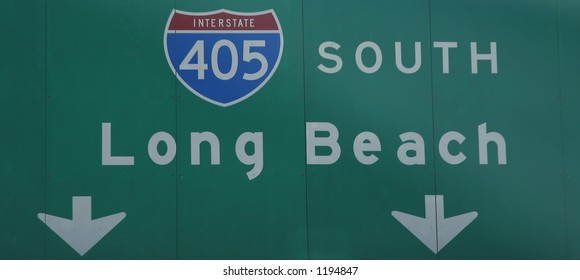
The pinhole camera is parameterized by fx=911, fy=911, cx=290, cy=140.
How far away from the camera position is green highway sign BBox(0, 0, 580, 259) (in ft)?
15.9

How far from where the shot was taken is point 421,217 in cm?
491

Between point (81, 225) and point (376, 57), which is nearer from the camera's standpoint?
point (81, 225)

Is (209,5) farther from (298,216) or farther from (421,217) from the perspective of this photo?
(421,217)

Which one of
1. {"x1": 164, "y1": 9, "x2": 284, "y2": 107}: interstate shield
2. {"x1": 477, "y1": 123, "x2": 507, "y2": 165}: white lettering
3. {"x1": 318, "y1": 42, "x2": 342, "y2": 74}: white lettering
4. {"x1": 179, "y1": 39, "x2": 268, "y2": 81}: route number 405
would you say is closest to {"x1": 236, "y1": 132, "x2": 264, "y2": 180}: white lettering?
{"x1": 164, "y1": 9, "x2": 284, "y2": 107}: interstate shield

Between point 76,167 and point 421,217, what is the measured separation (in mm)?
1867

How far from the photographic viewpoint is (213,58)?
4895mm

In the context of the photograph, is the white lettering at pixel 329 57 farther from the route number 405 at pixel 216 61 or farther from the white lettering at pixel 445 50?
the white lettering at pixel 445 50

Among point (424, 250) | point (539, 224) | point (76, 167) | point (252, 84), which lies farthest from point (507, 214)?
point (76, 167)

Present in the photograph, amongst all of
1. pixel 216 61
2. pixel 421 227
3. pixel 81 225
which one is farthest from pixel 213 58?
pixel 421 227

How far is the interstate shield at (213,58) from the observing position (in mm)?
4895

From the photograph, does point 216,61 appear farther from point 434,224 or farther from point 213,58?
point 434,224

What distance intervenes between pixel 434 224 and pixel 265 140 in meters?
1.02

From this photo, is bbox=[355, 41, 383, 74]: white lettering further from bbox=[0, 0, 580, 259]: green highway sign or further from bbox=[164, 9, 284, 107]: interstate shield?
bbox=[164, 9, 284, 107]: interstate shield

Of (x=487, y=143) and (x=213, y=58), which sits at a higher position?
(x=213, y=58)
